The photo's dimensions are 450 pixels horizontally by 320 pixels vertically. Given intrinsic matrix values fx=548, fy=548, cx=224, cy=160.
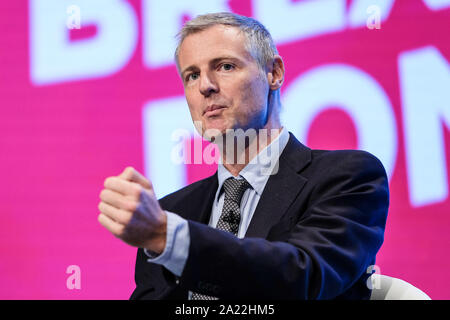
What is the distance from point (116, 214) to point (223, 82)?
825mm

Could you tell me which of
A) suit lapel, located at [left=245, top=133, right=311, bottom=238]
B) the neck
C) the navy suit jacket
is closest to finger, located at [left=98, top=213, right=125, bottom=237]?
the navy suit jacket

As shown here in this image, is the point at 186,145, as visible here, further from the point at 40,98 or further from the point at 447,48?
the point at 447,48

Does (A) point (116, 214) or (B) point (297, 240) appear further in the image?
(B) point (297, 240)

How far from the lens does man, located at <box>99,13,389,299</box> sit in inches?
41.7

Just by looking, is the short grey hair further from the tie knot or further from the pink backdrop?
the pink backdrop

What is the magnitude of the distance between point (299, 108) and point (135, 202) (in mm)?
1554

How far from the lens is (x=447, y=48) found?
7.80 feet

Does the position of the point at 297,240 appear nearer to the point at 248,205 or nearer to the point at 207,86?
the point at 248,205

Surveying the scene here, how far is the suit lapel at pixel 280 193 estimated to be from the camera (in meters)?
1.49

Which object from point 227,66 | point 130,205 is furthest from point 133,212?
point 227,66

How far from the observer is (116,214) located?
1017 mm

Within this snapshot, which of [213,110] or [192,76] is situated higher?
[192,76]
